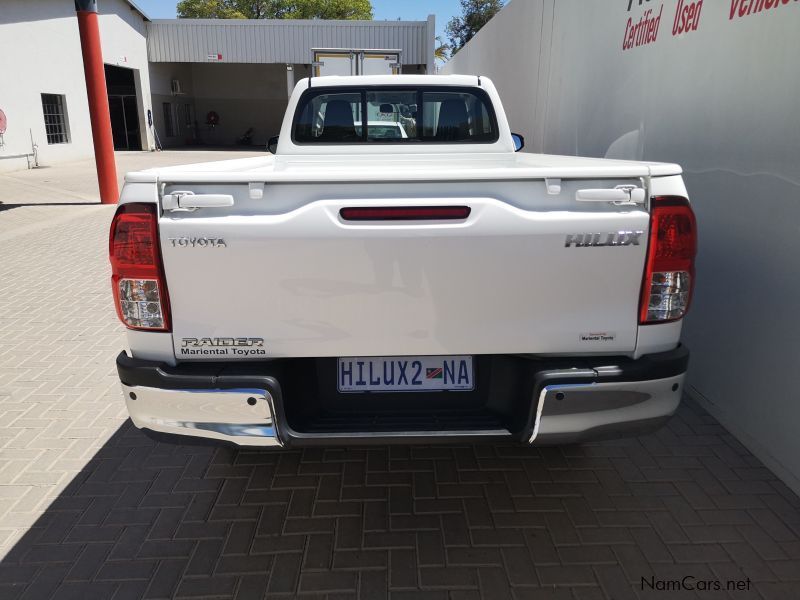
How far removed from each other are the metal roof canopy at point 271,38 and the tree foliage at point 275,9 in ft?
69.6

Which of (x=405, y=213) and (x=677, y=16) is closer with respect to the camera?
(x=405, y=213)

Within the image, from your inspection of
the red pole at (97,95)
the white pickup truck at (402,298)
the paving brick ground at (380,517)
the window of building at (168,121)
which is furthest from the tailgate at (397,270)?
the window of building at (168,121)

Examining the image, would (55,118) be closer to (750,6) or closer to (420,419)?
(750,6)

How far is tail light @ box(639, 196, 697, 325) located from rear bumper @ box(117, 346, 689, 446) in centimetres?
20

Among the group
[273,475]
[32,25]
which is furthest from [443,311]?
[32,25]

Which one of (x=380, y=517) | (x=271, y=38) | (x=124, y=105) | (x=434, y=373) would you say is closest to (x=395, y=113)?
(x=434, y=373)

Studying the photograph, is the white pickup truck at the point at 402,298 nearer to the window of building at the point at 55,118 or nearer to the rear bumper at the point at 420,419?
the rear bumper at the point at 420,419

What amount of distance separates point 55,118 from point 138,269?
20847 mm

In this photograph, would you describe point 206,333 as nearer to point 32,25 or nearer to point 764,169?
point 764,169

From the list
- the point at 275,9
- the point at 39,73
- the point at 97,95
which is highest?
the point at 275,9

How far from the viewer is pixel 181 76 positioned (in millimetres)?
30906

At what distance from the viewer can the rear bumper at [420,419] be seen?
2240 mm

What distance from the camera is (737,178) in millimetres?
3379

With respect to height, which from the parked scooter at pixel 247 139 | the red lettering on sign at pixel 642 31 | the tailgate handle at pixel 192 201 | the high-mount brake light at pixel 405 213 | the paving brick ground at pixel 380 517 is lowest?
the paving brick ground at pixel 380 517
